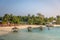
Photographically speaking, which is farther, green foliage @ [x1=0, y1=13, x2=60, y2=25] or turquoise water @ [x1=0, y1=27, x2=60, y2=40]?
green foliage @ [x1=0, y1=13, x2=60, y2=25]

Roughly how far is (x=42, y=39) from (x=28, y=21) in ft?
2.91

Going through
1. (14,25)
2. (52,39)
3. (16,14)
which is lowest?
(52,39)

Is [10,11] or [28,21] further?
[28,21]

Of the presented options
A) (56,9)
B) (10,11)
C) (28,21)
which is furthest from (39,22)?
(10,11)

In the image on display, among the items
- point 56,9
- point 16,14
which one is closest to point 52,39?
point 56,9

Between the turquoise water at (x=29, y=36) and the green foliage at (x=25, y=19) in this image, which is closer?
the turquoise water at (x=29, y=36)

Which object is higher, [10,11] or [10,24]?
[10,11]

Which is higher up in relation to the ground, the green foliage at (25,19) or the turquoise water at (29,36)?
the green foliage at (25,19)

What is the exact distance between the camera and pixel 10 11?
475 cm

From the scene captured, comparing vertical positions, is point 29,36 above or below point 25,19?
below

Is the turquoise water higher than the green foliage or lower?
lower

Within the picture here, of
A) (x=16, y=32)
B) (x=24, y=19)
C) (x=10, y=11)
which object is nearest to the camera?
(x=10, y=11)

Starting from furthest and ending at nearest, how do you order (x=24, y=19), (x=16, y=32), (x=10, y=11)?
1. (x=16, y=32)
2. (x=24, y=19)
3. (x=10, y=11)

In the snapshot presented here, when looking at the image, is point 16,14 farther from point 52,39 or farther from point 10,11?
point 52,39
